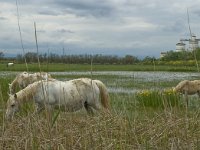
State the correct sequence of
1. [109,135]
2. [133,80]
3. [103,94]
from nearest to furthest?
[109,135] → [103,94] → [133,80]

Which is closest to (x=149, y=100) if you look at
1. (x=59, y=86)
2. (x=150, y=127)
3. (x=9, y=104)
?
(x=59, y=86)

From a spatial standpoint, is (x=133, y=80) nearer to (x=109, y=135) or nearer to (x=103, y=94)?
(x=103, y=94)

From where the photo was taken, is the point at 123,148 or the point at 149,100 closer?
the point at 123,148

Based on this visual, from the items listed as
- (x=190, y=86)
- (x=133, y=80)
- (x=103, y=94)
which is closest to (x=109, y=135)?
(x=103, y=94)

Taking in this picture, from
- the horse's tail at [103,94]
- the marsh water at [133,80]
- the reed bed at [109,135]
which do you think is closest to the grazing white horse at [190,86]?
the marsh water at [133,80]

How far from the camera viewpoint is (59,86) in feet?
35.5

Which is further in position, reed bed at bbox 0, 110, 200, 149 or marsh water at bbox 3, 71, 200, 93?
marsh water at bbox 3, 71, 200, 93

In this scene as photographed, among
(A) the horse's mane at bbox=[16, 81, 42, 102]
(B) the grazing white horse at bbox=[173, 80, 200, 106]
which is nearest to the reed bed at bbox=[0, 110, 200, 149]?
(A) the horse's mane at bbox=[16, 81, 42, 102]

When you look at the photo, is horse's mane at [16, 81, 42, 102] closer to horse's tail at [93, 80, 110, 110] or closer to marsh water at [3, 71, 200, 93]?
horse's tail at [93, 80, 110, 110]

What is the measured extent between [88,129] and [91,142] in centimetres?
60

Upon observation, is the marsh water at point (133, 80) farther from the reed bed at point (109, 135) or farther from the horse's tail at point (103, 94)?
the reed bed at point (109, 135)

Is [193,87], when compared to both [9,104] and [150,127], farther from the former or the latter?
[150,127]

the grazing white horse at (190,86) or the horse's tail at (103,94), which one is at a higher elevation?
the horse's tail at (103,94)

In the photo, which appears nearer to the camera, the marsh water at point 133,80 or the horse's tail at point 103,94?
the horse's tail at point 103,94
